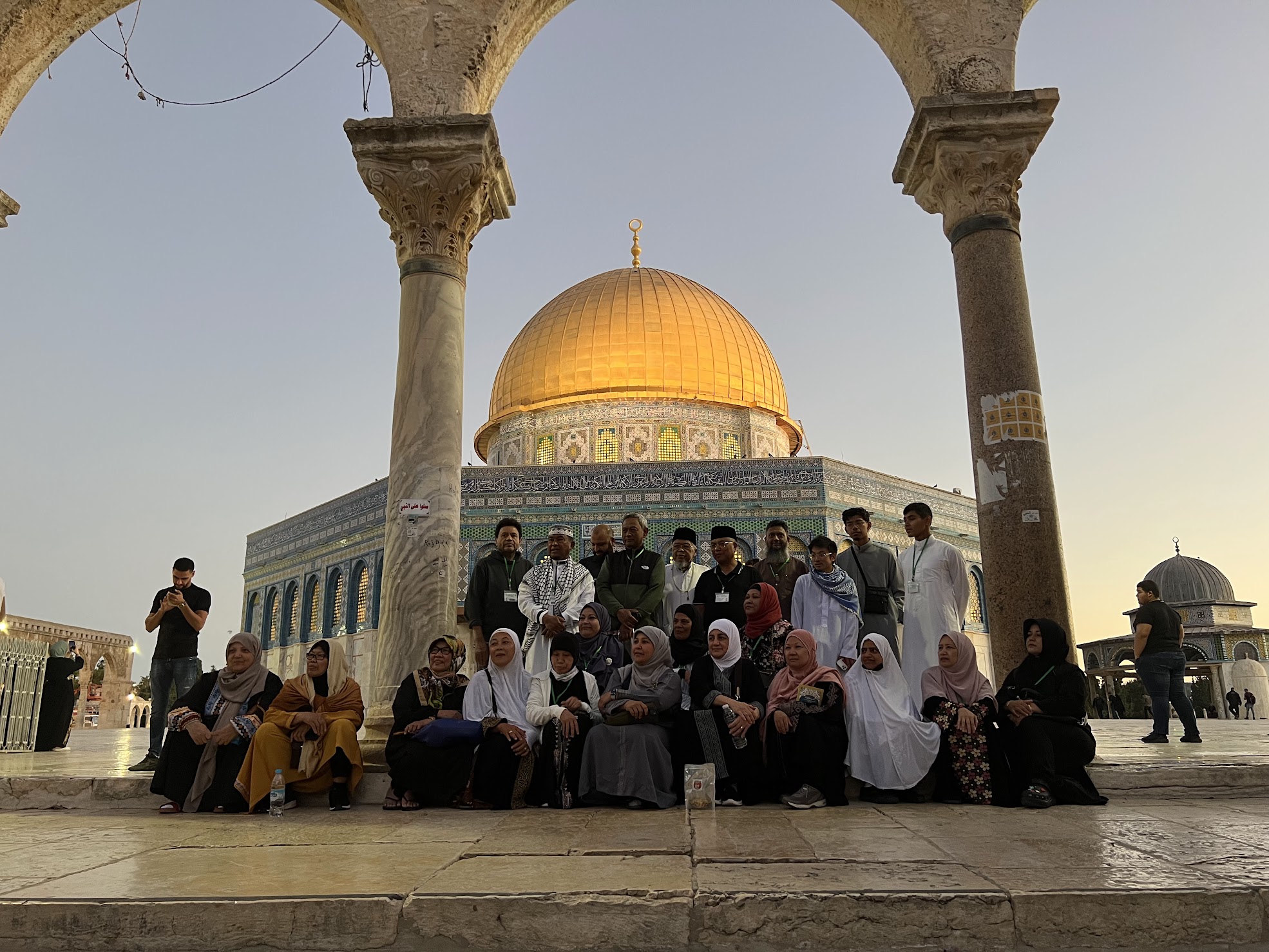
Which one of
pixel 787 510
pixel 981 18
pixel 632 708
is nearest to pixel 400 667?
pixel 632 708

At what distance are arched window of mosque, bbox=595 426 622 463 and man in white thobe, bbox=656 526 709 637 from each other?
17061mm

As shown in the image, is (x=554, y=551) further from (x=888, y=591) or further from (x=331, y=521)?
(x=331, y=521)

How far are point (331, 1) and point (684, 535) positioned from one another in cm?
418

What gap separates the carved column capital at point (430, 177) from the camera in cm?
541

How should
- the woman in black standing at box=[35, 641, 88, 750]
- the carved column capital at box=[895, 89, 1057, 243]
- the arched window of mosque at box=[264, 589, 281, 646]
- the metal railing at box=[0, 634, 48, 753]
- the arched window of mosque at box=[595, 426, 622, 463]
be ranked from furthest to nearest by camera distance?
the arched window of mosque at box=[264, 589, 281, 646] < the arched window of mosque at box=[595, 426, 622, 463] < the woman in black standing at box=[35, 641, 88, 750] < the metal railing at box=[0, 634, 48, 753] < the carved column capital at box=[895, 89, 1057, 243]

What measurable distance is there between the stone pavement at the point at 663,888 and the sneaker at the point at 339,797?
910 mm

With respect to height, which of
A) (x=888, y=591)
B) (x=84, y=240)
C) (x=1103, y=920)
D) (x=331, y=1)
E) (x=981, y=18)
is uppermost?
(x=84, y=240)

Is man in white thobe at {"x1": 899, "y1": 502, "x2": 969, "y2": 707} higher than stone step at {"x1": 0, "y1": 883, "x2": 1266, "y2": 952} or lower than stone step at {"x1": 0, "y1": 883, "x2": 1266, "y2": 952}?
higher

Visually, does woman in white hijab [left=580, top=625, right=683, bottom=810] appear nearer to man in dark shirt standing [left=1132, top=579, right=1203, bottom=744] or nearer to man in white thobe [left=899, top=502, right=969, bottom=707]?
man in white thobe [left=899, top=502, right=969, bottom=707]

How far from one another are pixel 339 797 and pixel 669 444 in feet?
62.2

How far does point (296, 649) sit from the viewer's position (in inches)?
890

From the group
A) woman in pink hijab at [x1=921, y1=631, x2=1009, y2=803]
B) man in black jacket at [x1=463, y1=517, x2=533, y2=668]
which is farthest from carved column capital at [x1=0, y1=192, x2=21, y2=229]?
woman in pink hijab at [x1=921, y1=631, x2=1009, y2=803]

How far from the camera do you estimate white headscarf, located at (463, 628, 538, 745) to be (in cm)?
425

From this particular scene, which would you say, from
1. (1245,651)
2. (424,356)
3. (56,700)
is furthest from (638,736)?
(1245,651)
